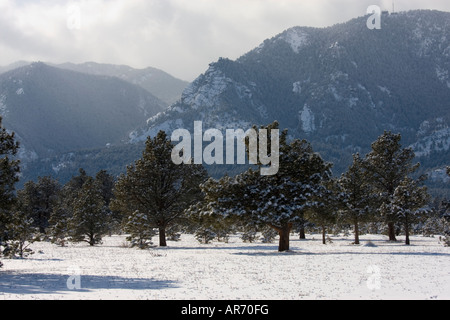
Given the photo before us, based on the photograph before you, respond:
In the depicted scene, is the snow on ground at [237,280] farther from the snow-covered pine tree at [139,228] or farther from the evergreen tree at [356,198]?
the evergreen tree at [356,198]

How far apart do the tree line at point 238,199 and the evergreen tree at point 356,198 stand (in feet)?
0.37

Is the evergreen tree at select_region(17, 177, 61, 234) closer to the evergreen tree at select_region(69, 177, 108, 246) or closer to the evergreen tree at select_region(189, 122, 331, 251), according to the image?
the evergreen tree at select_region(69, 177, 108, 246)

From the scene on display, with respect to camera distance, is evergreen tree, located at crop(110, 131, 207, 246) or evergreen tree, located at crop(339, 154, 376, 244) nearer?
evergreen tree, located at crop(110, 131, 207, 246)

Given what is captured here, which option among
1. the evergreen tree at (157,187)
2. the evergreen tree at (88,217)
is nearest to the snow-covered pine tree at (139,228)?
the evergreen tree at (157,187)

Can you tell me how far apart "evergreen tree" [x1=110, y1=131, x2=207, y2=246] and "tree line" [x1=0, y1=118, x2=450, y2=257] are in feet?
0.35

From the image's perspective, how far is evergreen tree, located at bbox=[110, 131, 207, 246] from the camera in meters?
48.2

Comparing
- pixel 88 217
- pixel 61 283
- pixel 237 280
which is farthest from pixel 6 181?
pixel 88 217

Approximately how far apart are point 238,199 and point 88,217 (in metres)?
22.9

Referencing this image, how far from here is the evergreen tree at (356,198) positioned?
51.9m

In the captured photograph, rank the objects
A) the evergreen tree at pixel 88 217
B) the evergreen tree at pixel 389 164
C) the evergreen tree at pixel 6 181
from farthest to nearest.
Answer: the evergreen tree at pixel 389 164, the evergreen tree at pixel 88 217, the evergreen tree at pixel 6 181

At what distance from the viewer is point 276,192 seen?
3888 centimetres

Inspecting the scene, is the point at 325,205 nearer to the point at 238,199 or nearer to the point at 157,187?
the point at 238,199

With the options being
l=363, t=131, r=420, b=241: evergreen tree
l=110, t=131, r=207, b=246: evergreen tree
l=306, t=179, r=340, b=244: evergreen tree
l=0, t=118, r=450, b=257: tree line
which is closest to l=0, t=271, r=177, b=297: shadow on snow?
l=0, t=118, r=450, b=257: tree line
